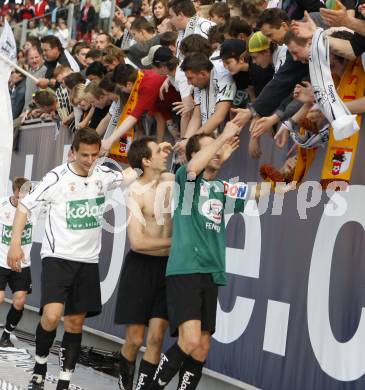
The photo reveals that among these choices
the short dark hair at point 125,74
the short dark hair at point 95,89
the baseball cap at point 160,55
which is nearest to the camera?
the baseball cap at point 160,55

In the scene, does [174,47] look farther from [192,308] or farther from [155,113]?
[192,308]

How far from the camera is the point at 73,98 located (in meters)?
12.7

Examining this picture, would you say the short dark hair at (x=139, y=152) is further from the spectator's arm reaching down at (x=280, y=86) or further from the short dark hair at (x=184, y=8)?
the short dark hair at (x=184, y=8)

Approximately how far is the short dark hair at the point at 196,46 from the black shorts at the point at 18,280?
13.3 ft

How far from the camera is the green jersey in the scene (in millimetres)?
7602

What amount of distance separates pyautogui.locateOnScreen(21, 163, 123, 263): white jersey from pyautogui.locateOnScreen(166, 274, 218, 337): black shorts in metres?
1.35

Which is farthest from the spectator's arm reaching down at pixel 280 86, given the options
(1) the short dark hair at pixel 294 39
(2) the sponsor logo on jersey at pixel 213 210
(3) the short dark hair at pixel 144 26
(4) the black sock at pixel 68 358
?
(3) the short dark hair at pixel 144 26

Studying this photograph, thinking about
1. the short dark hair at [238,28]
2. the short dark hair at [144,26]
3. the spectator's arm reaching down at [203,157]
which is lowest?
the spectator's arm reaching down at [203,157]

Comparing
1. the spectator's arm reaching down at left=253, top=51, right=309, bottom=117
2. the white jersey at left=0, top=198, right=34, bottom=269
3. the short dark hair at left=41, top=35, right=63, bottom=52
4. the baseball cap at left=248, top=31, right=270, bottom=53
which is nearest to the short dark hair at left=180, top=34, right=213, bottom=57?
the baseball cap at left=248, top=31, right=270, bottom=53

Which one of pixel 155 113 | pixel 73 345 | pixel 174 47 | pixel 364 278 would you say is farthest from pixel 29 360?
pixel 364 278

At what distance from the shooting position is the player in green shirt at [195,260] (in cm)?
751

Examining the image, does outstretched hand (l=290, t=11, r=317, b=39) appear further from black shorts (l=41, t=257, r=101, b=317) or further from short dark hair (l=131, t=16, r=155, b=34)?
short dark hair (l=131, t=16, r=155, b=34)

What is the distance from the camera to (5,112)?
1303 centimetres

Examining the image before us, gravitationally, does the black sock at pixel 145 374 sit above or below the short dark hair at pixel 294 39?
below
